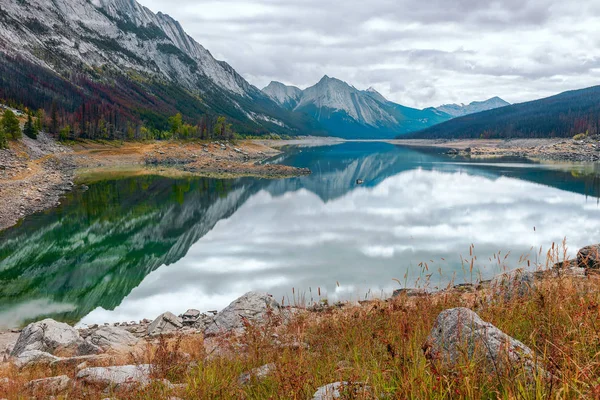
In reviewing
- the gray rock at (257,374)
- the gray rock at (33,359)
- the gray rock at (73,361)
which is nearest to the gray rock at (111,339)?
the gray rock at (33,359)

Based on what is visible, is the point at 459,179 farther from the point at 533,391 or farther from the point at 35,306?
the point at 533,391

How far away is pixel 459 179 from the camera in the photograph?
2808 inches

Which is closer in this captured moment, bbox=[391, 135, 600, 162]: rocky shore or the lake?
the lake

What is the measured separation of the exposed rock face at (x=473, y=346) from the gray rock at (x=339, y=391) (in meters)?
0.66

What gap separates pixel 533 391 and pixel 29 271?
27.4 meters

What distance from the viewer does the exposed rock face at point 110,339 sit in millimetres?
12125

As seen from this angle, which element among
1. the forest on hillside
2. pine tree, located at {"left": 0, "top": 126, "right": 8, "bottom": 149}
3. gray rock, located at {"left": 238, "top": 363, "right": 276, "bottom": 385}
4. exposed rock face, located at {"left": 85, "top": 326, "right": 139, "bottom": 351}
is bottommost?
exposed rock face, located at {"left": 85, "top": 326, "right": 139, "bottom": 351}

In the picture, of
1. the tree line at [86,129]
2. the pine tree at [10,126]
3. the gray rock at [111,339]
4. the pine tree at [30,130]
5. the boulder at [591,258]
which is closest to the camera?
the boulder at [591,258]

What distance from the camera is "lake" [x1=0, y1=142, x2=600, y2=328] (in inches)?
802

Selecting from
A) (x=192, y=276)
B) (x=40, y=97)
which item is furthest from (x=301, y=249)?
(x=40, y=97)

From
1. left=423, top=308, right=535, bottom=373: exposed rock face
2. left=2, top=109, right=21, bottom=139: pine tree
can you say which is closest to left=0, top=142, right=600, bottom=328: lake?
left=423, top=308, right=535, bottom=373: exposed rock face

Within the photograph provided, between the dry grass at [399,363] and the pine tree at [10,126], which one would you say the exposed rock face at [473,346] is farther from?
the pine tree at [10,126]

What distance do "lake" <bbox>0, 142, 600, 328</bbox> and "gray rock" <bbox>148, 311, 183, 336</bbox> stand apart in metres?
3.07

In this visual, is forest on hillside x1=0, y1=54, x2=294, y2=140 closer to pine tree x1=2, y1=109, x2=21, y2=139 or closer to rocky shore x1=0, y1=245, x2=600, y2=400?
pine tree x1=2, y1=109, x2=21, y2=139
